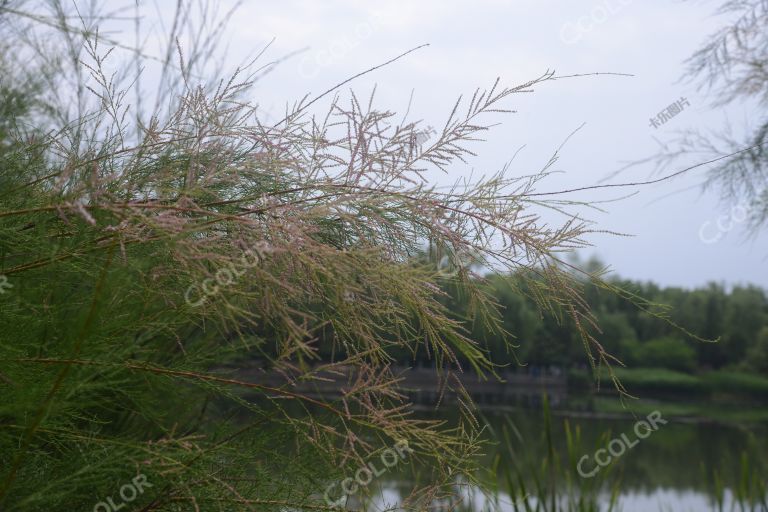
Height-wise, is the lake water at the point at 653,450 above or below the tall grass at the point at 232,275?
below

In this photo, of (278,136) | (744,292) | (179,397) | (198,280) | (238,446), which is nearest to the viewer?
(198,280)

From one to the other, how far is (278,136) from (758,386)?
42.3m

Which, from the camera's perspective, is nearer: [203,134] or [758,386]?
[203,134]

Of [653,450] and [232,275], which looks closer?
[232,275]

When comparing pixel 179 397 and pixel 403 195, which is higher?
pixel 403 195

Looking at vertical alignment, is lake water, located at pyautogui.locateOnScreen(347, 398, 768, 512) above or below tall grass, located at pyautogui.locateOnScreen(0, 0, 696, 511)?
below

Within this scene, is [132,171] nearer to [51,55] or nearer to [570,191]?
[570,191]

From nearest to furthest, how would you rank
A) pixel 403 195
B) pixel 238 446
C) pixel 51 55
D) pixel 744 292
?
pixel 403 195
pixel 238 446
pixel 51 55
pixel 744 292

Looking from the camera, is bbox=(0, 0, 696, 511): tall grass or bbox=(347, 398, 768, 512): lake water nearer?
bbox=(0, 0, 696, 511): tall grass

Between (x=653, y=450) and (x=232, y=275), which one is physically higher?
(x=232, y=275)

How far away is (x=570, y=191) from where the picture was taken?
7.28ft

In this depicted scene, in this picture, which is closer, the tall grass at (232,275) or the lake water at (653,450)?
the tall grass at (232,275)

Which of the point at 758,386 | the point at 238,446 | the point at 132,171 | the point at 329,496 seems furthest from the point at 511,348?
the point at 758,386

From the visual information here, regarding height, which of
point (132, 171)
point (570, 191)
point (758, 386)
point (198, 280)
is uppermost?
point (132, 171)
